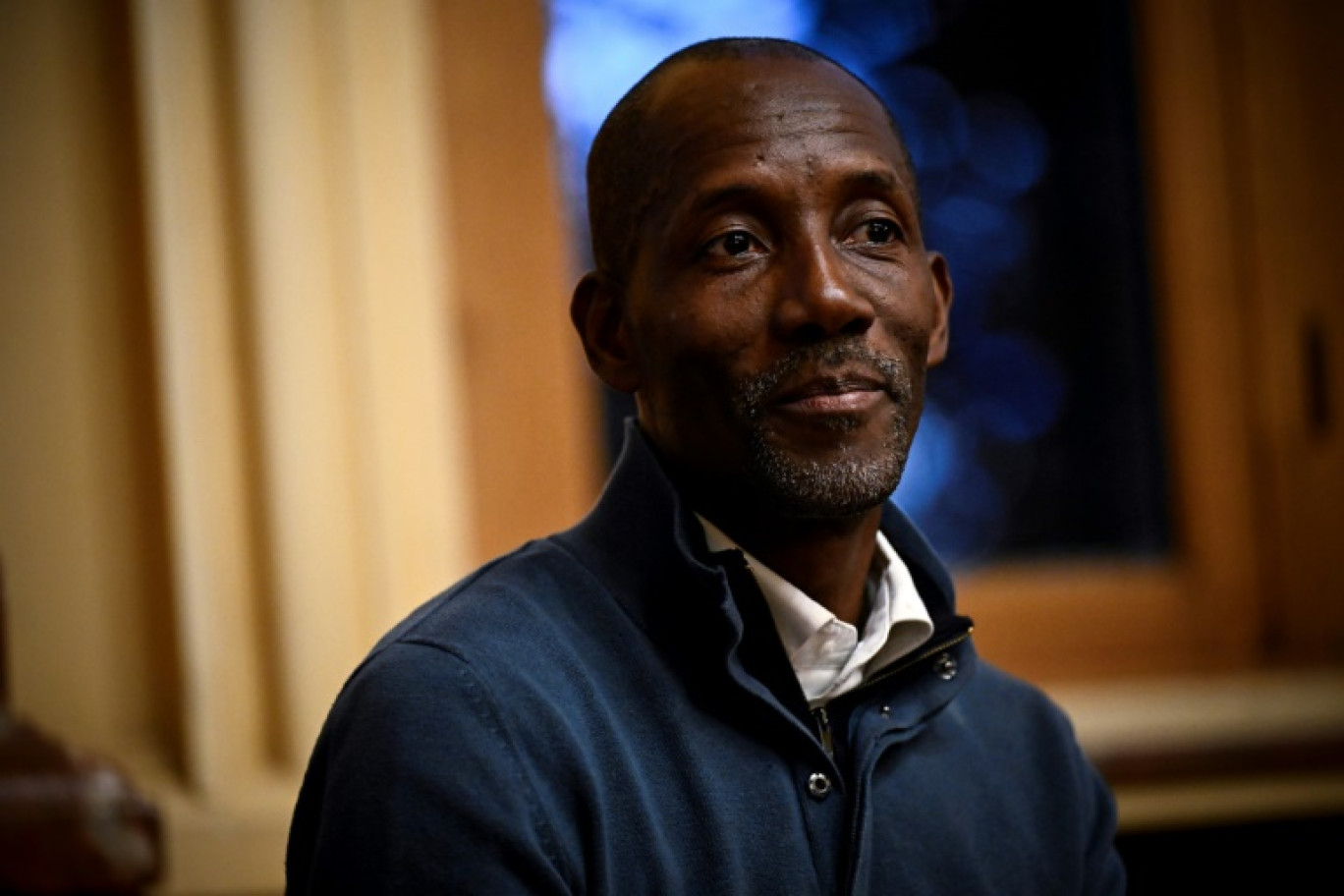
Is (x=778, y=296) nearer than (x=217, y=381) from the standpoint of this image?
Yes

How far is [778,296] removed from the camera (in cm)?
95

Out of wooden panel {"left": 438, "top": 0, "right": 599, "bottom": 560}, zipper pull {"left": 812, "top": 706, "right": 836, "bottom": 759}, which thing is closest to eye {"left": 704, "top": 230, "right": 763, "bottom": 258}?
zipper pull {"left": 812, "top": 706, "right": 836, "bottom": 759}

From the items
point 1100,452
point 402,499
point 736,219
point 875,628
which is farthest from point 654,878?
point 1100,452

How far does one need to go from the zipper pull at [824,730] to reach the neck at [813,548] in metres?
0.09

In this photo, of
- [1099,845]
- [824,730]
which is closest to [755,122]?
[824,730]

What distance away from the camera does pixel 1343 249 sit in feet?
6.64

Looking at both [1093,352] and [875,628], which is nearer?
[875,628]

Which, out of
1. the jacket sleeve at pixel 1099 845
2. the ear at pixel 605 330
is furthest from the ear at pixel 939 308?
the jacket sleeve at pixel 1099 845

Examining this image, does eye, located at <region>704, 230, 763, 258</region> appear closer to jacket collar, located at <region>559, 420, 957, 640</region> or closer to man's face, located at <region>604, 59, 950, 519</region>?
man's face, located at <region>604, 59, 950, 519</region>

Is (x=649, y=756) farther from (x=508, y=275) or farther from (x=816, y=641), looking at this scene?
(x=508, y=275)

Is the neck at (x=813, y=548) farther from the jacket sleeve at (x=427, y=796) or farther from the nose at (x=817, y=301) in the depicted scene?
the jacket sleeve at (x=427, y=796)

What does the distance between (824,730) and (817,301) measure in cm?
30

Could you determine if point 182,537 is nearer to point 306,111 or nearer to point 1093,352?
point 306,111

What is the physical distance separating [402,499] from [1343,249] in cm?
139
